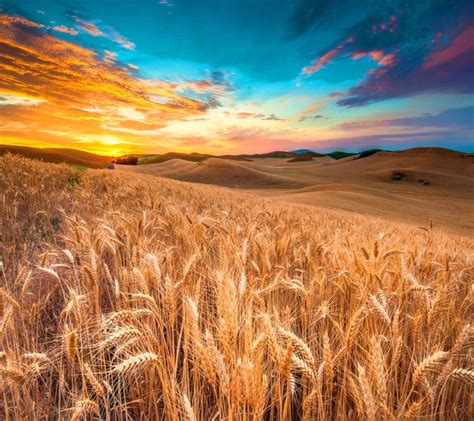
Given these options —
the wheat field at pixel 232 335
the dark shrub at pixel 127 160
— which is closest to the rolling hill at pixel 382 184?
the dark shrub at pixel 127 160

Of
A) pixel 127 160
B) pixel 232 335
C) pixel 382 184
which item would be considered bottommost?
pixel 382 184

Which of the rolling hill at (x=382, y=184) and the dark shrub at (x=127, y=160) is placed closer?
the rolling hill at (x=382, y=184)

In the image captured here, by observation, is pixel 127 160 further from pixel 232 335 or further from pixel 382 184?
pixel 232 335

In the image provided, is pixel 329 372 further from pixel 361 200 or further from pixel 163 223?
pixel 361 200

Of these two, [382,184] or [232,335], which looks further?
[382,184]

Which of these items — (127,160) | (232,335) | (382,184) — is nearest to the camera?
(232,335)

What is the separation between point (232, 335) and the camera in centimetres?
111

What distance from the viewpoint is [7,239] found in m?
3.70

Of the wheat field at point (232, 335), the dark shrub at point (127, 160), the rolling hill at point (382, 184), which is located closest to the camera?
the wheat field at point (232, 335)

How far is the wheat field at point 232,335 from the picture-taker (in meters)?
1.07

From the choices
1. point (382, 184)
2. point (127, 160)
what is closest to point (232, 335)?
point (382, 184)

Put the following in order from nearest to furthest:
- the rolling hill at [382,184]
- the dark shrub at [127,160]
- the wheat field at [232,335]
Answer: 1. the wheat field at [232,335]
2. the rolling hill at [382,184]
3. the dark shrub at [127,160]

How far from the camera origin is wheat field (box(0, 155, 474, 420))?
107 centimetres

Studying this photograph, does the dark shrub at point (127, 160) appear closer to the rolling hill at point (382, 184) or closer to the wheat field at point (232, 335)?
the rolling hill at point (382, 184)
